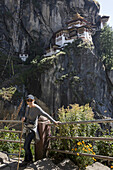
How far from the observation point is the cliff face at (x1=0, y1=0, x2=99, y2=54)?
2923cm

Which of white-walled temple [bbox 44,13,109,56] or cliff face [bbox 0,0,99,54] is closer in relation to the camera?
white-walled temple [bbox 44,13,109,56]

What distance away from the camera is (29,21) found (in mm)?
30578

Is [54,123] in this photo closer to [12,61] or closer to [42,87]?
[42,87]

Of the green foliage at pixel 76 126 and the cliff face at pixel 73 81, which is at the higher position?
the cliff face at pixel 73 81

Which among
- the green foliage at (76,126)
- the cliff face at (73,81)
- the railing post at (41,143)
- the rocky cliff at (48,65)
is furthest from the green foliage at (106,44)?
the railing post at (41,143)

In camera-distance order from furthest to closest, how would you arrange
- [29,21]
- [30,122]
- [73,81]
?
[29,21] → [73,81] → [30,122]

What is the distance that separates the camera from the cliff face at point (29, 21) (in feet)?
95.9

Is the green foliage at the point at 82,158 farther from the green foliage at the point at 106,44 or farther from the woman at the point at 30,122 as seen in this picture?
the green foliage at the point at 106,44

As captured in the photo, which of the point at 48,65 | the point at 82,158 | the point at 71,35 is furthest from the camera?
the point at 71,35

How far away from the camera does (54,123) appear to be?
313 centimetres

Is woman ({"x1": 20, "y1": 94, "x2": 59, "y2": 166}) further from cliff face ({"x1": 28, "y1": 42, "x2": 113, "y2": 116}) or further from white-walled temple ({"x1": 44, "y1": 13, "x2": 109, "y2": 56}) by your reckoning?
white-walled temple ({"x1": 44, "y1": 13, "x2": 109, "y2": 56})

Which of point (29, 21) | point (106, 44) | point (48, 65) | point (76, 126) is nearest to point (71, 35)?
point (106, 44)

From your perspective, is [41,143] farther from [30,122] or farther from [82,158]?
[82,158]

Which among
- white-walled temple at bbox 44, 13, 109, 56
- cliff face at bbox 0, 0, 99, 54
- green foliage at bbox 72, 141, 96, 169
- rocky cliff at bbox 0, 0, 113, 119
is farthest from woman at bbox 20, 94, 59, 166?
cliff face at bbox 0, 0, 99, 54
